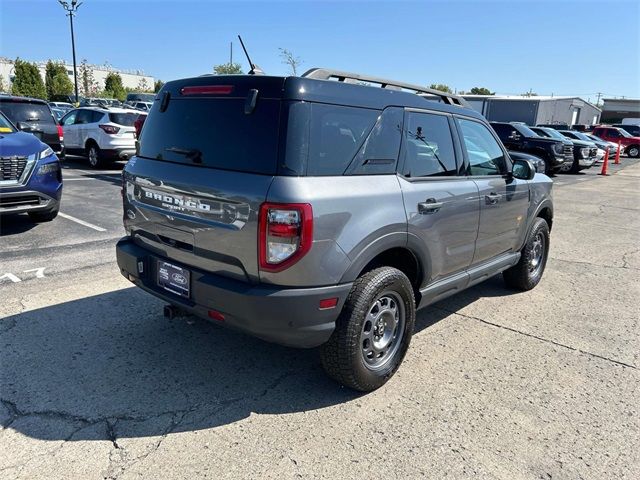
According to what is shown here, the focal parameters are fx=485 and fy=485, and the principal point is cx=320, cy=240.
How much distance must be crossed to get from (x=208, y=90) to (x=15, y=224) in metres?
5.33

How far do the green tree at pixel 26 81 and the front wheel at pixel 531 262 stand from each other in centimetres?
5277

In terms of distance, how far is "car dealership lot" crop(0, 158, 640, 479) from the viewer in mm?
2502

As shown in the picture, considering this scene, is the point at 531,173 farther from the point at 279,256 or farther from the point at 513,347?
the point at 279,256

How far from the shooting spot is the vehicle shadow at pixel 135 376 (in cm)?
276

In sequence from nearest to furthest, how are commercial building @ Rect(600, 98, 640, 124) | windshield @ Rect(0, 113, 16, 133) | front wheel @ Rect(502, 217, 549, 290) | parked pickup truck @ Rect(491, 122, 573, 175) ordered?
front wheel @ Rect(502, 217, 549, 290) → windshield @ Rect(0, 113, 16, 133) → parked pickup truck @ Rect(491, 122, 573, 175) → commercial building @ Rect(600, 98, 640, 124)

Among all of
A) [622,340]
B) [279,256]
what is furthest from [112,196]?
[622,340]

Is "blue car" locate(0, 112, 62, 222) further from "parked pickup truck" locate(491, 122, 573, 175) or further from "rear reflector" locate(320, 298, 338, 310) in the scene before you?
"parked pickup truck" locate(491, 122, 573, 175)

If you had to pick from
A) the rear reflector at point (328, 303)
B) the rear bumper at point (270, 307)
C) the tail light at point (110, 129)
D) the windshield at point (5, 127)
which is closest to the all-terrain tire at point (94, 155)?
the tail light at point (110, 129)

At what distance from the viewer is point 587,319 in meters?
4.57

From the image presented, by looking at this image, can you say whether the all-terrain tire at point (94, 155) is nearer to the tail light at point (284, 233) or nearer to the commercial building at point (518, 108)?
the tail light at point (284, 233)

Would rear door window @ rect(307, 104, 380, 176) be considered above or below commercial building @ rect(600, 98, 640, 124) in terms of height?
below

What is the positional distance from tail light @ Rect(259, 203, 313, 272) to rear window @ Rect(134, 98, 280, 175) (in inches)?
9.6

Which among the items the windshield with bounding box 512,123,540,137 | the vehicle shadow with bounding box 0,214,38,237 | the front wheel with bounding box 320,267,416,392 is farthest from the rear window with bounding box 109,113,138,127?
the windshield with bounding box 512,123,540,137

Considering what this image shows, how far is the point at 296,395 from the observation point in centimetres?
309
